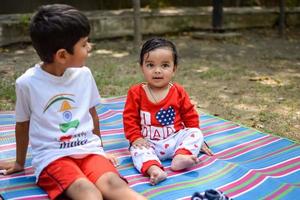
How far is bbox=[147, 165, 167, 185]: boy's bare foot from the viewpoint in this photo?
2.50 metres

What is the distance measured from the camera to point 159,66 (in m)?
2.79

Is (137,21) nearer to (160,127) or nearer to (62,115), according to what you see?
(160,127)

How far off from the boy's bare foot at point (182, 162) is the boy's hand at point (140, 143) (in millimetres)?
220

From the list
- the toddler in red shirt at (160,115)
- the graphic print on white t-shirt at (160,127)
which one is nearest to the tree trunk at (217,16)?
the toddler in red shirt at (160,115)

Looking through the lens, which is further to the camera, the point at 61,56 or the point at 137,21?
the point at 137,21

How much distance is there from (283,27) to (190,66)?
3649 millimetres

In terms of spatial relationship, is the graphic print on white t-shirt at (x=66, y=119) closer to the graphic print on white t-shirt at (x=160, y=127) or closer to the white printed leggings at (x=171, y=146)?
the white printed leggings at (x=171, y=146)

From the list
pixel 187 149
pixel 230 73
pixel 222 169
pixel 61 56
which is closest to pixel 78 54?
pixel 61 56

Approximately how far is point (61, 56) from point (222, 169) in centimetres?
123

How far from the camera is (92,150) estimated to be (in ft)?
7.95

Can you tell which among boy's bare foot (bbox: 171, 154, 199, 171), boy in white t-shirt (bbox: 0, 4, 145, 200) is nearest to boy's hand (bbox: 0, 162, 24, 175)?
boy in white t-shirt (bbox: 0, 4, 145, 200)

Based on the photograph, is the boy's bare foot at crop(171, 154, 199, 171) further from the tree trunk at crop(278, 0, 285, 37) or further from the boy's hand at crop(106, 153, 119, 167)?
the tree trunk at crop(278, 0, 285, 37)

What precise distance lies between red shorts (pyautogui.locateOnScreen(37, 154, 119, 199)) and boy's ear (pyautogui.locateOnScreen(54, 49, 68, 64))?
1.72ft

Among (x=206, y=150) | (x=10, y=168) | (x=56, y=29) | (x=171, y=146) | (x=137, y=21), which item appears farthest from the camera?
(x=137, y=21)
